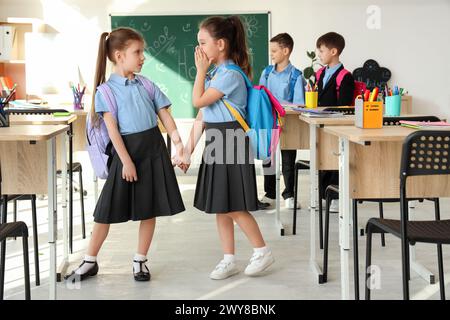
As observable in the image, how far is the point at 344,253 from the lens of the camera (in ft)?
9.11

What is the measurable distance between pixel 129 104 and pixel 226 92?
0.47 metres

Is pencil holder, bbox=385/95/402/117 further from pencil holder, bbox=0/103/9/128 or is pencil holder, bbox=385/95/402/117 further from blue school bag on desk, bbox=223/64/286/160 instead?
pencil holder, bbox=0/103/9/128

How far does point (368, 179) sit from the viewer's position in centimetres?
283

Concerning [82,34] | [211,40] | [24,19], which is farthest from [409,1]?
[211,40]

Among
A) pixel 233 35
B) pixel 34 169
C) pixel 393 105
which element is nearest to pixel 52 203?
pixel 34 169

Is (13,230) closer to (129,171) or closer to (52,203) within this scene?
(52,203)

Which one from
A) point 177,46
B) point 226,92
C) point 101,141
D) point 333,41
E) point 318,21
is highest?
point 318,21

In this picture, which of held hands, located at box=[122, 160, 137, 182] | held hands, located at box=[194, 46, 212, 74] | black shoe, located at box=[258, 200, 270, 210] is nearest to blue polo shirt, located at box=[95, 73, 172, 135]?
held hands, located at box=[122, 160, 137, 182]

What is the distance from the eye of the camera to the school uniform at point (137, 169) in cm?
332

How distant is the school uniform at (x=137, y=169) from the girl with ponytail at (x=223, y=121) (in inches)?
6.4

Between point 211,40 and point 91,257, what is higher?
point 211,40

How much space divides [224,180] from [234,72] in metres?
0.53

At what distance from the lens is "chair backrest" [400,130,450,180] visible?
227 cm

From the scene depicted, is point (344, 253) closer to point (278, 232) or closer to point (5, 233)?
point (5, 233)
